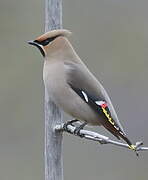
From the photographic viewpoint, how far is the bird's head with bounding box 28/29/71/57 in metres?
5.74

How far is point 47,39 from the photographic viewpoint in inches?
227

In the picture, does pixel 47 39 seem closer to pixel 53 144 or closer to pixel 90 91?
pixel 90 91

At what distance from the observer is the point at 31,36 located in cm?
1045

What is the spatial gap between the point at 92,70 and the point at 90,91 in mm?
3587

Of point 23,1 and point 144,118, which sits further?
point 23,1

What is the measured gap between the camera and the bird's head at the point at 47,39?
18.8 ft

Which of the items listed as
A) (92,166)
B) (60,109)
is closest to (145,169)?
(92,166)

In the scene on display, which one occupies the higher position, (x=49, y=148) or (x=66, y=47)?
(x=66, y=47)

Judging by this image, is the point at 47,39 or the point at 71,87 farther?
the point at 71,87

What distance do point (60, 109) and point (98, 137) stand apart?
594 mm

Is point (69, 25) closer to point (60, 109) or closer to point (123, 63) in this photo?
point (123, 63)

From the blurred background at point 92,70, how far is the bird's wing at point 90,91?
258 cm

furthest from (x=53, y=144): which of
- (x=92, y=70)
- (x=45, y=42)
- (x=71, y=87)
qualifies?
(x=92, y=70)

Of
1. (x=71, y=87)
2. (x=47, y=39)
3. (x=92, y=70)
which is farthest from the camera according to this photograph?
(x=92, y=70)
